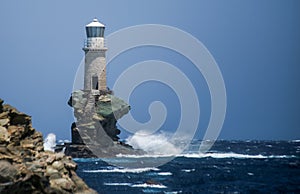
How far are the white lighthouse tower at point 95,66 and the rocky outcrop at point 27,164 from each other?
189ft

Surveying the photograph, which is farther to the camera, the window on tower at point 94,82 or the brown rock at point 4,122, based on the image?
the window on tower at point 94,82

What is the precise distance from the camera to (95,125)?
336 feet

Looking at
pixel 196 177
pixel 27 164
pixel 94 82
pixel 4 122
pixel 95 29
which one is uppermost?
pixel 95 29

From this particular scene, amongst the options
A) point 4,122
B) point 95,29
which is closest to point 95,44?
point 95,29

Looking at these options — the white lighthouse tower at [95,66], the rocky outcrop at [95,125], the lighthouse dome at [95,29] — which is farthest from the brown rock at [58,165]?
the lighthouse dome at [95,29]

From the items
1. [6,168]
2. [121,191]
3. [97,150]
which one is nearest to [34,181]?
[6,168]

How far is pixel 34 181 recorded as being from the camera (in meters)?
36.2

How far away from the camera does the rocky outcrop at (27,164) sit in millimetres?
35125

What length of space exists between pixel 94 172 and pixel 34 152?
1554 inches

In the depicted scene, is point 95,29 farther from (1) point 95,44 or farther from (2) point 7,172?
(2) point 7,172

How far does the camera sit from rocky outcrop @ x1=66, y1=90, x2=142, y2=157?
101m

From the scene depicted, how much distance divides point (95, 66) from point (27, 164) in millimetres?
66272

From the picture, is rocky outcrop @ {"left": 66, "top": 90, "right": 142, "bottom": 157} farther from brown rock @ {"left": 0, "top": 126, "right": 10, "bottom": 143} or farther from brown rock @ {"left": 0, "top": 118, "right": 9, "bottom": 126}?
brown rock @ {"left": 0, "top": 126, "right": 10, "bottom": 143}

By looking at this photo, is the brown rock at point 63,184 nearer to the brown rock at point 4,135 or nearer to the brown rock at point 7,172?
the brown rock at point 4,135
